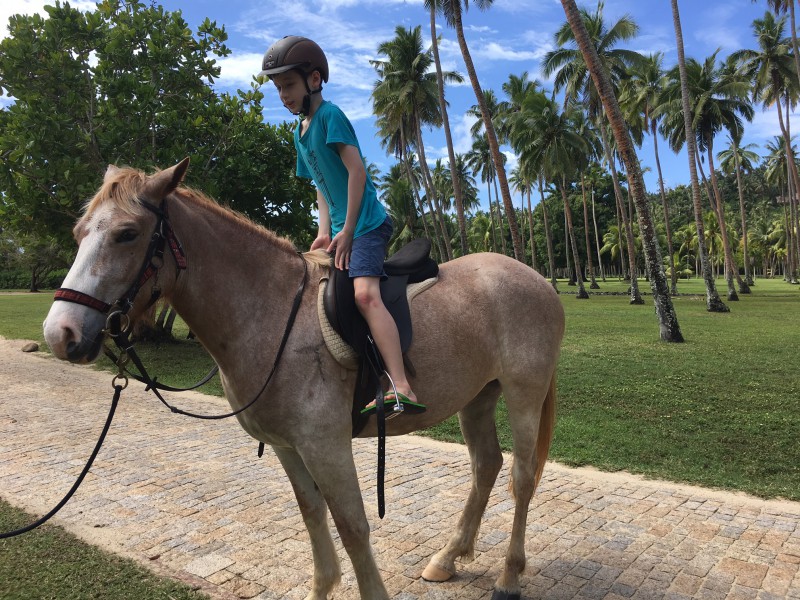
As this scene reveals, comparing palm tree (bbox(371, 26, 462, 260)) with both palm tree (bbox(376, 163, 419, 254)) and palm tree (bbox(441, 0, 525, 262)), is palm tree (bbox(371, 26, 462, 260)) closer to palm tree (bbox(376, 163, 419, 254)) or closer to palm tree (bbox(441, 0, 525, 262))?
palm tree (bbox(441, 0, 525, 262))

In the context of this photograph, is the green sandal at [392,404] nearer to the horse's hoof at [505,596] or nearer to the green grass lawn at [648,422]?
the horse's hoof at [505,596]

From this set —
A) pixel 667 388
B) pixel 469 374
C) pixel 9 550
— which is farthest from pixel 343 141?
pixel 667 388

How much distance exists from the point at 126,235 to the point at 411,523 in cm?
338

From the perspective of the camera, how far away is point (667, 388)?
9.55 m

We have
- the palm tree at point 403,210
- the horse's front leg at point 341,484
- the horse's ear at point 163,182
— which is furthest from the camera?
the palm tree at point 403,210

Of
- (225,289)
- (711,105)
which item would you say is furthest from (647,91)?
(225,289)

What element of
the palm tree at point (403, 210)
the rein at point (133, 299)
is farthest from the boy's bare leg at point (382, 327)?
the palm tree at point (403, 210)

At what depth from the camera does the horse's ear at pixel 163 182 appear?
2.39m

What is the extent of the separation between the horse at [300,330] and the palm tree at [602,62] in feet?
96.8

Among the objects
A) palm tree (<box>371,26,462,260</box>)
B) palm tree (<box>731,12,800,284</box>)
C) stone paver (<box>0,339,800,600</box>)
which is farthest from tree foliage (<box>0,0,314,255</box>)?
palm tree (<box>731,12,800,284</box>)

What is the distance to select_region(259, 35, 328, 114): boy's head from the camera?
8.73ft

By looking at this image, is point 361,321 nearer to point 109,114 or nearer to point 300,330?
point 300,330

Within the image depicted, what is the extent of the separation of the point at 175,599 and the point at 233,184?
41.6ft

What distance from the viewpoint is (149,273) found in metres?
2.36
